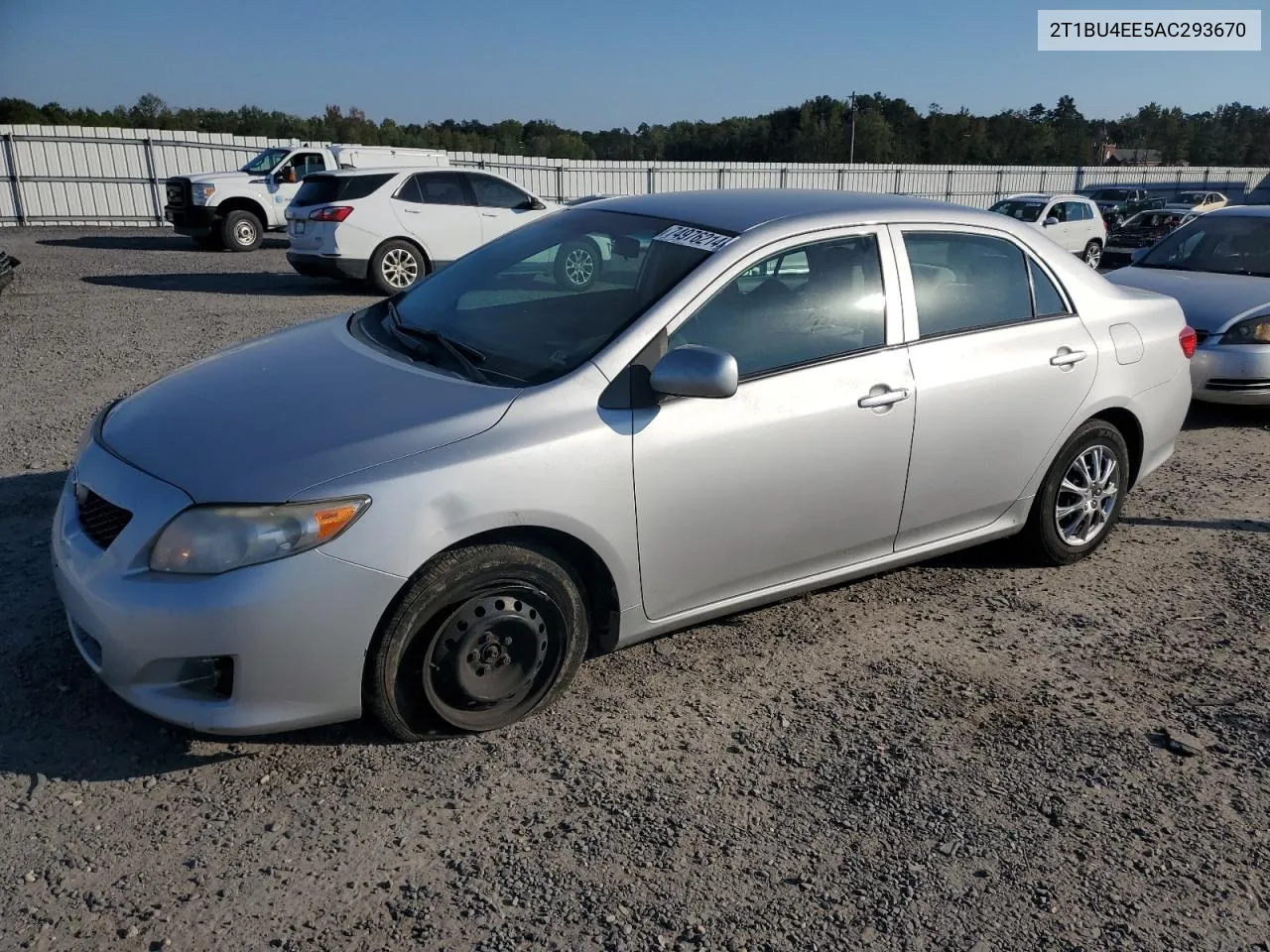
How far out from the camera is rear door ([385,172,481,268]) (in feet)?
44.4

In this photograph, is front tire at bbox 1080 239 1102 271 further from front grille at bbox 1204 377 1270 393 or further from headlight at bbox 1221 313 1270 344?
front grille at bbox 1204 377 1270 393

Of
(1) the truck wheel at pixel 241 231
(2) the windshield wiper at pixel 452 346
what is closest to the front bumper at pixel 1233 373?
(2) the windshield wiper at pixel 452 346

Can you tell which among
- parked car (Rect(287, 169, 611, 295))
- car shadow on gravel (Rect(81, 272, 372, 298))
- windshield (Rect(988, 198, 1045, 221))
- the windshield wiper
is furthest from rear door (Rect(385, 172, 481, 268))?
windshield (Rect(988, 198, 1045, 221))

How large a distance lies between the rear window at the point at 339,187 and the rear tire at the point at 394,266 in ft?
2.46

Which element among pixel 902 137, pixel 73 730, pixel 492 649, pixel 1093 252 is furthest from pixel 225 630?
pixel 902 137

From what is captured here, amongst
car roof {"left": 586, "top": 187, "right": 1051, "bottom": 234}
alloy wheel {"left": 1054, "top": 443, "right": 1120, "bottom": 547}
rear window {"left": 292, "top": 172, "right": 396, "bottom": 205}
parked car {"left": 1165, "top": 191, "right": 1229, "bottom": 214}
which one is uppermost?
rear window {"left": 292, "top": 172, "right": 396, "bottom": 205}

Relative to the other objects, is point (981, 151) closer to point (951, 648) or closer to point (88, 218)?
point (88, 218)

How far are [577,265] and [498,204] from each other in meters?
11.0

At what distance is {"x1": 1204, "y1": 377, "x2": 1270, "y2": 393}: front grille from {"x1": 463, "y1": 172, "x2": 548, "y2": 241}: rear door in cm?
924

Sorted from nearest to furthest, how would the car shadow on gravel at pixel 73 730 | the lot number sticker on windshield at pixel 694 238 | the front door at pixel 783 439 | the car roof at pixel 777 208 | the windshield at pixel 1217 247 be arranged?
the car shadow on gravel at pixel 73 730
the front door at pixel 783 439
the lot number sticker on windshield at pixel 694 238
the car roof at pixel 777 208
the windshield at pixel 1217 247

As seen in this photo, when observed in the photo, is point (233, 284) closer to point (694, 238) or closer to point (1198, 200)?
point (694, 238)

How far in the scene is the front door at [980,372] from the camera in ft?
12.9

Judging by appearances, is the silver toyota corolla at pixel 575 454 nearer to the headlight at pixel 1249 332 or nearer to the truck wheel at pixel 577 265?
the truck wheel at pixel 577 265

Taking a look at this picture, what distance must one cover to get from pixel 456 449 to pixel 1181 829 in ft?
7.80
